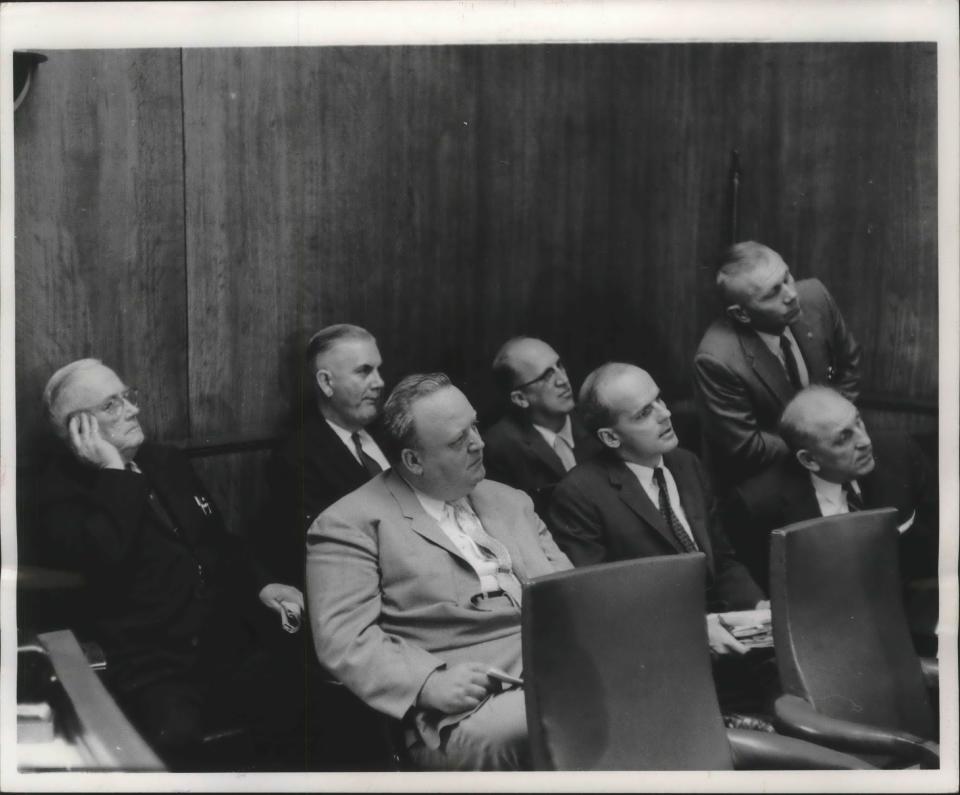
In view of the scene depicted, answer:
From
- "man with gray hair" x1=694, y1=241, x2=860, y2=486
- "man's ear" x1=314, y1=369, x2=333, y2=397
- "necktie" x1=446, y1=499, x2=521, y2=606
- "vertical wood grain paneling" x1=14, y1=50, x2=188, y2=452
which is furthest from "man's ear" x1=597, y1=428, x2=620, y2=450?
"vertical wood grain paneling" x1=14, y1=50, x2=188, y2=452

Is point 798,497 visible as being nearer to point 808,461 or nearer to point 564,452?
point 808,461

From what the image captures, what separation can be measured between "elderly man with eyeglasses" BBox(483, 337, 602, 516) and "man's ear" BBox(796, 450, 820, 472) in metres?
0.69

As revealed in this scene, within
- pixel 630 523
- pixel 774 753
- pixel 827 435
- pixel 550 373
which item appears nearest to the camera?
pixel 774 753

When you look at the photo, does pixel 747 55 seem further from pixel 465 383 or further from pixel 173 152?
pixel 173 152

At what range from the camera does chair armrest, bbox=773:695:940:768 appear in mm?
3188

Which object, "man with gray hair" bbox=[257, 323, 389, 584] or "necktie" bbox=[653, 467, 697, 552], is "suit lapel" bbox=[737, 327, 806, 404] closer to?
"necktie" bbox=[653, 467, 697, 552]

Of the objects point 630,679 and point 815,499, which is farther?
point 815,499

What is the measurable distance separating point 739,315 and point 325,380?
1.49 metres

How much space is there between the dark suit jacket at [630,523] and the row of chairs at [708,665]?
52 cm

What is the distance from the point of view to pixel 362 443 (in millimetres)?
3904

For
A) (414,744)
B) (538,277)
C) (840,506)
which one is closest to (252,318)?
(538,277)

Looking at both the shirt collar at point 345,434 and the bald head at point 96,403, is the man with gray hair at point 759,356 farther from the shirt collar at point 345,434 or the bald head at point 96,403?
the bald head at point 96,403

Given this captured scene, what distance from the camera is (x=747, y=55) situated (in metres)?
3.83

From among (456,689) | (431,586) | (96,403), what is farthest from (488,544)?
(96,403)
